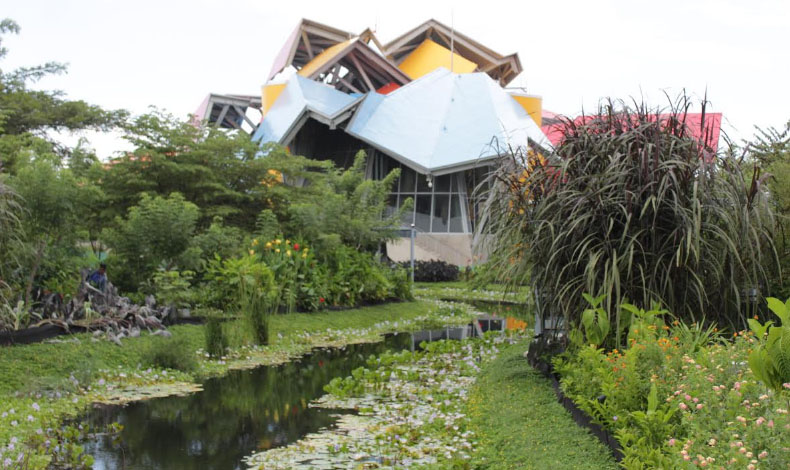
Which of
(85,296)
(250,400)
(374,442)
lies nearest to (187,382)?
(250,400)

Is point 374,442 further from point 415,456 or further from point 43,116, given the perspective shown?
point 43,116

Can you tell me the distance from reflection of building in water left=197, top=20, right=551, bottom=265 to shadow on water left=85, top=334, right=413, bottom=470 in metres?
23.8

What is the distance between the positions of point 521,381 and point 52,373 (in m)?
4.56

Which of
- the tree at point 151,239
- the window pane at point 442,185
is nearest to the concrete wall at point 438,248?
the window pane at point 442,185

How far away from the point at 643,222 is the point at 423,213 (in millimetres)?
30943

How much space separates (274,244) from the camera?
14992 millimetres

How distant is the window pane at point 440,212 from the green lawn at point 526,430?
29601mm

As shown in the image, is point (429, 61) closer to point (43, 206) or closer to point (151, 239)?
point (151, 239)

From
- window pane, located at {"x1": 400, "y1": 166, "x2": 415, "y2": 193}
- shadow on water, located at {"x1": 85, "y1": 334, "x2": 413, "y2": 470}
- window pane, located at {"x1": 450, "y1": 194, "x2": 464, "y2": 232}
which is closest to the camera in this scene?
shadow on water, located at {"x1": 85, "y1": 334, "x2": 413, "y2": 470}

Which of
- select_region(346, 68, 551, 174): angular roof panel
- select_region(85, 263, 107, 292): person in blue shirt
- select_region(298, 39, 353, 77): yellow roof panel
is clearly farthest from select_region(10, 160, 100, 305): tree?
select_region(298, 39, 353, 77): yellow roof panel

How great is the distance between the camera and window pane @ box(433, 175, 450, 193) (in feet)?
125

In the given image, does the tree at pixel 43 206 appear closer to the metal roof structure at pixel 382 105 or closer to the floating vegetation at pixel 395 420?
the floating vegetation at pixel 395 420

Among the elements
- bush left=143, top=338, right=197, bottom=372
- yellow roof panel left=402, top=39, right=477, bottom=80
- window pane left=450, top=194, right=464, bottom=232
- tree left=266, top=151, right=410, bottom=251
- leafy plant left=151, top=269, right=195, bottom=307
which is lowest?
bush left=143, top=338, right=197, bottom=372

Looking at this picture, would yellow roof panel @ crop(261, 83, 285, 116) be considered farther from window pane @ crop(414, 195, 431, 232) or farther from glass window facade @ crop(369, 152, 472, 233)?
window pane @ crop(414, 195, 431, 232)
